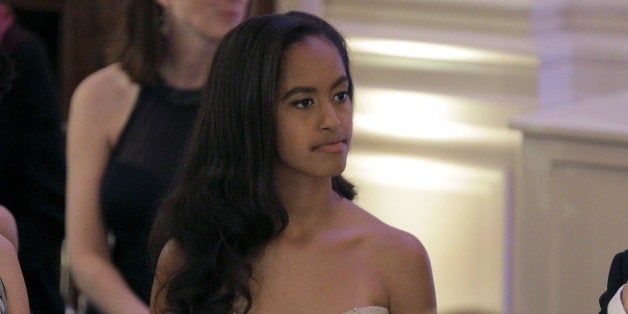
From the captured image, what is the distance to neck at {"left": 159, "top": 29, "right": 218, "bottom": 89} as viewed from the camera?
275 centimetres

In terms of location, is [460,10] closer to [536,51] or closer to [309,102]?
[536,51]

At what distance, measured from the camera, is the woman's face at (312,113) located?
1979 mm

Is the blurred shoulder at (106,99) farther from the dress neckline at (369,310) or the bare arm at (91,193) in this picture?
the dress neckline at (369,310)

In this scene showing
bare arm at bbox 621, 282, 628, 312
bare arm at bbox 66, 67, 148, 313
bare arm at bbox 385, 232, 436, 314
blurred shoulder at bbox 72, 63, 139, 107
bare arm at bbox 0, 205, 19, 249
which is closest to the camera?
bare arm at bbox 621, 282, 628, 312

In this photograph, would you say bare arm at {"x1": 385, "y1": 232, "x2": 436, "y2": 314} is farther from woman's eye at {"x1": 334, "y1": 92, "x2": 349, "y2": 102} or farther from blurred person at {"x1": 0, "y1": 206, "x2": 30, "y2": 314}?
blurred person at {"x1": 0, "y1": 206, "x2": 30, "y2": 314}

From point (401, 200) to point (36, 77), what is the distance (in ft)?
5.03

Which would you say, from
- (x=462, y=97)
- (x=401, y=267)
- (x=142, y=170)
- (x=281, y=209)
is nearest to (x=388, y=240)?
(x=401, y=267)

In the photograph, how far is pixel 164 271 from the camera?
2102mm

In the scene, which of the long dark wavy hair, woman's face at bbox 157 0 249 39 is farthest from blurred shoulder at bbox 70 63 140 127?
the long dark wavy hair

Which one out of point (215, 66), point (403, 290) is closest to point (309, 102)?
point (215, 66)

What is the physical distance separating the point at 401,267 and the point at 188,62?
3.03 ft

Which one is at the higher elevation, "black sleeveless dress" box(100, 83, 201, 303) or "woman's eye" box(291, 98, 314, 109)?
"woman's eye" box(291, 98, 314, 109)

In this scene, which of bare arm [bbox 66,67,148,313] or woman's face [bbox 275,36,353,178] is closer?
woman's face [bbox 275,36,353,178]

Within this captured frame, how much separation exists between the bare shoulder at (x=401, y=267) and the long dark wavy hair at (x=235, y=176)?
14cm
